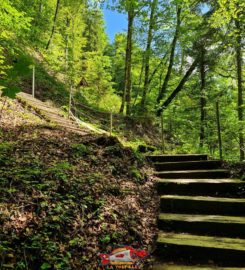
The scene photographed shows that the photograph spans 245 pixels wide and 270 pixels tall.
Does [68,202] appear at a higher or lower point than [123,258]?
higher

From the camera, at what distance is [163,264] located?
10.3 ft

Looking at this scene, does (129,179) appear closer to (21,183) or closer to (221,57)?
(21,183)

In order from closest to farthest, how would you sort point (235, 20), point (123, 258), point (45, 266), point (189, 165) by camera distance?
point (45, 266) → point (123, 258) → point (189, 165) → point (235, 20)

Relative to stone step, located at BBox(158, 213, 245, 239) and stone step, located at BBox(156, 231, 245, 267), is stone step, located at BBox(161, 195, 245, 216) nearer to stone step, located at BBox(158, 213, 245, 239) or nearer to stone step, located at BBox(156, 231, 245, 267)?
stone step, located at BBox(158, 213, 245, 239)

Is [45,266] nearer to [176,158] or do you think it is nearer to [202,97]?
[176,158]

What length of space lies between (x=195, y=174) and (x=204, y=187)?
2.03 feet

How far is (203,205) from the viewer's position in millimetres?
4160

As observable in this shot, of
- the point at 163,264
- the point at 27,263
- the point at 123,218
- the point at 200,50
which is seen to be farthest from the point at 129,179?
the point at 200,50

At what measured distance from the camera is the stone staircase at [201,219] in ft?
10.4

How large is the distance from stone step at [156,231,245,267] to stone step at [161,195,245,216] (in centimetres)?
69

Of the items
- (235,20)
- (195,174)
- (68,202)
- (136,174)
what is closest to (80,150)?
(136,174)

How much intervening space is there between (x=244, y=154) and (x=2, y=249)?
9.00m

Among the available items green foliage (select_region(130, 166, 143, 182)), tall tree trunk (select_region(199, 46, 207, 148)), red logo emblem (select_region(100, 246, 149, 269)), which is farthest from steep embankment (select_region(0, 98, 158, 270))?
tall tree trunk (select_region(199, 46, 207, 148))

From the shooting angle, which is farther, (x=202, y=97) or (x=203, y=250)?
(x=202, y=97)
